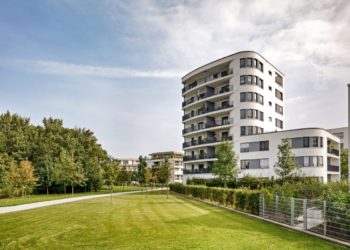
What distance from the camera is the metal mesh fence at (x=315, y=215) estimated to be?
38.6 feet

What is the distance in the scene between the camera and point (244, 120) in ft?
160

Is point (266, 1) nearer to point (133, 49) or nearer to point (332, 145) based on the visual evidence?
point (133, 49)

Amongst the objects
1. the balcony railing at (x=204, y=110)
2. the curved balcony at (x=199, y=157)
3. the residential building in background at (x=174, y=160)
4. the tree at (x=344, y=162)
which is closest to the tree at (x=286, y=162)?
the balcony railing at (x=204, y=110)

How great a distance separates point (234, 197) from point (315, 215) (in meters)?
8.87

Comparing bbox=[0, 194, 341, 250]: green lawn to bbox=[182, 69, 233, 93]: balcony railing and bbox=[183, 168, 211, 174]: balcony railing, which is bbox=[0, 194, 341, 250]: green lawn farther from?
bbox=[182, 69, 233, 93]: balcony railing

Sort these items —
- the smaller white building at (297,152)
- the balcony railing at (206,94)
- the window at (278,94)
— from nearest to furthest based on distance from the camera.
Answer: the smaller white building at (297,152)
the balcony railing at (206,94)
the window at (278,94)

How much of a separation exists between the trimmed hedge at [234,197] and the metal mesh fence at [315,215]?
216 centimetres

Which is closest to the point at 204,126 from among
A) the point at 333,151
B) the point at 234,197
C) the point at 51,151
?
the point at 333,151

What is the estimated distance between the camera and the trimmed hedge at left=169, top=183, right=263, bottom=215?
18.8m

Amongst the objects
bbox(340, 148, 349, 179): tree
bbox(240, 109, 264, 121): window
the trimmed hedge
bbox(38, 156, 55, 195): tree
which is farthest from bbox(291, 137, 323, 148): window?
bbox(38, 156, 55, 195): tree

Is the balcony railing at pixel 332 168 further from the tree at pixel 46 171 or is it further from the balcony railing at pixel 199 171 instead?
the tree at pixel 46 171

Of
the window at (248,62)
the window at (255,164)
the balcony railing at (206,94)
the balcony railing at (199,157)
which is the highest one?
the window at (248,62)

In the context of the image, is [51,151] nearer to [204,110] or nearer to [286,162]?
[204,110]

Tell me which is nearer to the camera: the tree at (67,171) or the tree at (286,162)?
the tree at (286,162)
